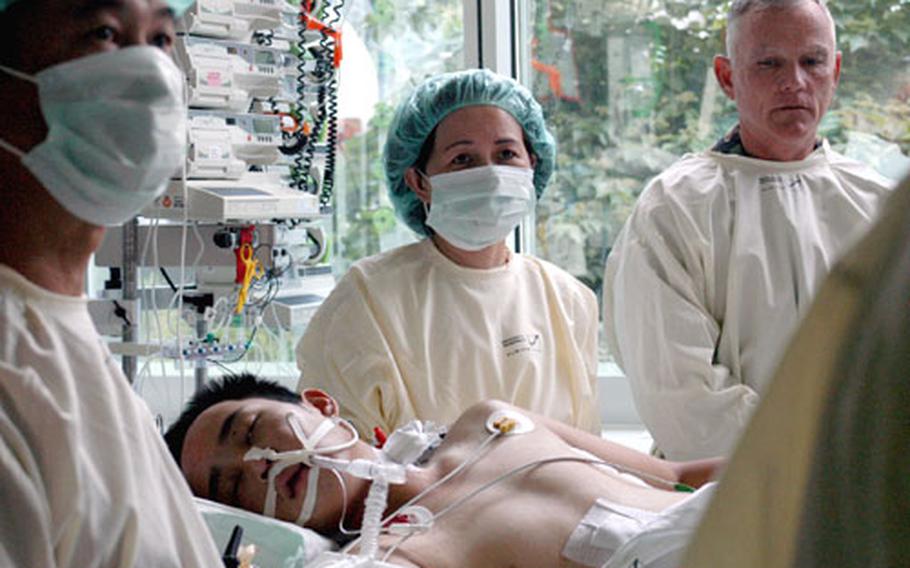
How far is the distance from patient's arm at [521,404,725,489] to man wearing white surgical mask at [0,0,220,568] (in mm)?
1330

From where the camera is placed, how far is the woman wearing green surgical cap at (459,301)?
2.78m

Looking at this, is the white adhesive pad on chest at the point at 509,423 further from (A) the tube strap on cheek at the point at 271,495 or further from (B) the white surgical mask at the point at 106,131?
(B) the white surgical mask at the point at 106,131

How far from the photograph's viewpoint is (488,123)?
9.71ft

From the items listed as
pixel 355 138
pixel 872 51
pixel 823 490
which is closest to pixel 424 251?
pixel 355 138

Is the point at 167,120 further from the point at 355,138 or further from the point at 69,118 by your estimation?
the point at 355,138

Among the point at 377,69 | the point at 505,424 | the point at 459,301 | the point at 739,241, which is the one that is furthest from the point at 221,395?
the point at 377,69

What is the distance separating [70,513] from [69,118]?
1.24 ft

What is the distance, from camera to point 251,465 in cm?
208

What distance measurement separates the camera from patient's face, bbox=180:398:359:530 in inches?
81.6

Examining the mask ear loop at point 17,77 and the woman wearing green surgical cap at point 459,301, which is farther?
the woman wearing green surgical cap at point 459,301

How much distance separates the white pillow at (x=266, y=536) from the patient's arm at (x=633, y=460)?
615 millimetres

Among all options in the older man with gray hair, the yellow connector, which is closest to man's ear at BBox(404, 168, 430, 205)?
the older man with gray hair

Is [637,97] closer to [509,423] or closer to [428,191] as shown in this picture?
[428,191]

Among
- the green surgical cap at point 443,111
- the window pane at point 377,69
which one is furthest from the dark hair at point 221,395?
the window pane at point 377,69
